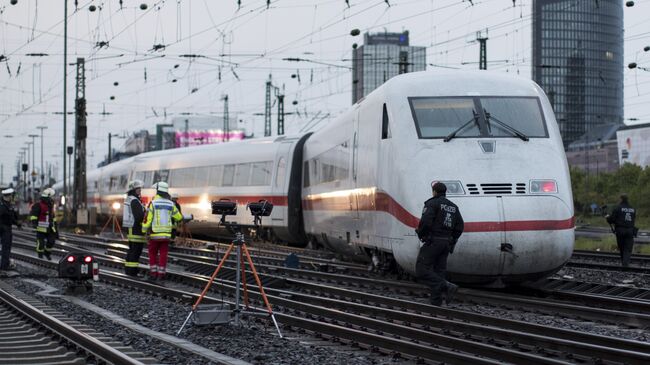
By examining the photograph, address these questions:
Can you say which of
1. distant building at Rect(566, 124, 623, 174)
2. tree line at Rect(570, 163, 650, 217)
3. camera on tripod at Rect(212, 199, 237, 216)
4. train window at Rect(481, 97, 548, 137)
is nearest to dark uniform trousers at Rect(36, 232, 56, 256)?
camera on tripod at Rect(212, 199, 237, 216)

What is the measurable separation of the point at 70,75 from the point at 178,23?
28.2 m

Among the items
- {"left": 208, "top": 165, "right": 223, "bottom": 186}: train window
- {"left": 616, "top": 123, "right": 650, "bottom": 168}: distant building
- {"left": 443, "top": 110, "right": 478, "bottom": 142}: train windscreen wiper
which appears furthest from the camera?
{"left": 616, "top": 123, "right": 650, "bottom": 168}: distant building

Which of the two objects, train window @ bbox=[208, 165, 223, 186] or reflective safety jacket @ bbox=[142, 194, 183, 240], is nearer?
reflective safety jacket @ bbox=[142, 194, 183, 240]

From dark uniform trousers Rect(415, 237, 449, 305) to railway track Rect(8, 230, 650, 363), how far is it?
1.06 ft

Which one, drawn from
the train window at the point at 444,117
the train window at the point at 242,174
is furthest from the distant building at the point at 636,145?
the train window at the point at 444,117

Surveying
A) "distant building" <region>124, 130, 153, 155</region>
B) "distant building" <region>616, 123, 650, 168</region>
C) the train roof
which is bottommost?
the train roof

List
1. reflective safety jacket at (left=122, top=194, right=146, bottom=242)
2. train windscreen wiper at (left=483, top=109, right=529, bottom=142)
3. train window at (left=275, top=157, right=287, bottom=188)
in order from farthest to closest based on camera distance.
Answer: train window at (left=275, top=157, right=287, bottom=188) → reflective safety jacket at (left=122, top=194, right=146, bottom=242) → train windscreen wiper at (left=483, top=109, right=529, bottom=142)

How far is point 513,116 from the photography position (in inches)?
586

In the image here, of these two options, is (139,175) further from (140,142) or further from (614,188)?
(140,142)

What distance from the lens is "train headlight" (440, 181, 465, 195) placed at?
13531 millimetres

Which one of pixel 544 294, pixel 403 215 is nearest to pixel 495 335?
pixel 403 215

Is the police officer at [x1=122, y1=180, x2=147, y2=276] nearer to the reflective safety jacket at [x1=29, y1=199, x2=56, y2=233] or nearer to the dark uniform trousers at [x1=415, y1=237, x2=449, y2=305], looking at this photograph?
the reflective safety jacket at [x1=29, y1=199, x2=56, y2=233]

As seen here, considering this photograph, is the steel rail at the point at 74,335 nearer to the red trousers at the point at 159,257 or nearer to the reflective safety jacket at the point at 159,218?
the reflective safety jacket at the point at 159,218

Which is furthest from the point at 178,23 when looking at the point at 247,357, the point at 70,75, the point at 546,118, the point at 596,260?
the point at 70,75
